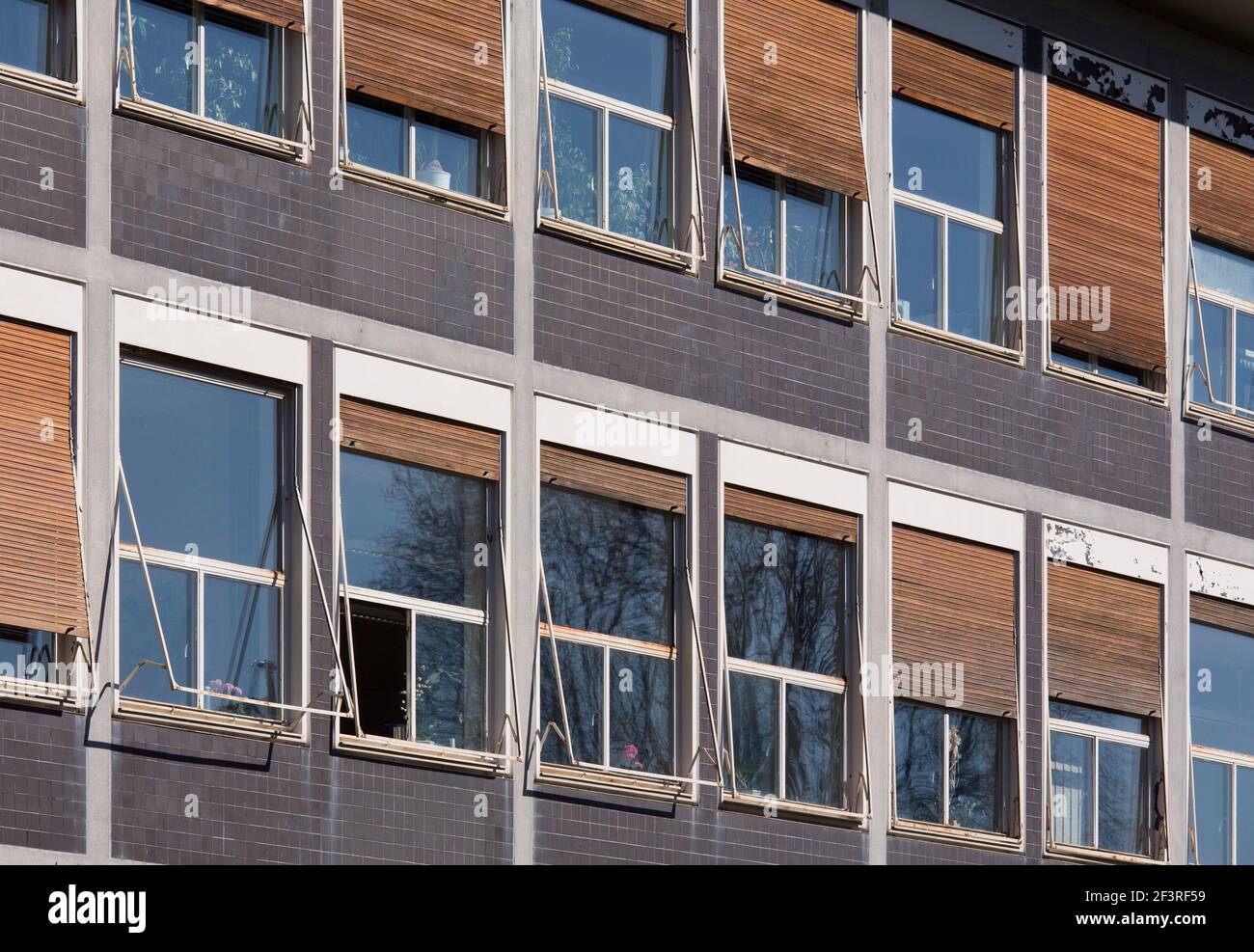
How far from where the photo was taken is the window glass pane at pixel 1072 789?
21562 mm

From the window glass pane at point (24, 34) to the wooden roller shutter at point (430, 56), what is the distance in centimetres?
199

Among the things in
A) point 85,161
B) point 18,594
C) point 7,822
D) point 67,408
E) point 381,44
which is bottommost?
point 7,822

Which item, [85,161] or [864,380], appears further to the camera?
[864,380]

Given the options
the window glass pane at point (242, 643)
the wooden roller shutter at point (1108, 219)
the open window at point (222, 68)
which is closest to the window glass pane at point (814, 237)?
the wooden roller shutter at point (1108, 219)

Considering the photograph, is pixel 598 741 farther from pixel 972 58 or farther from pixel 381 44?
pixel 972 58

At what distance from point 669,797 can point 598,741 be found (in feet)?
1.86

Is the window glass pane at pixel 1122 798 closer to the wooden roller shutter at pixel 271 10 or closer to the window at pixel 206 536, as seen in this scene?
the window at pixel 206 536

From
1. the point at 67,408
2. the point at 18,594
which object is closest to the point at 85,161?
the point at 67,408

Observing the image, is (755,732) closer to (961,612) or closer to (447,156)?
(961,612)

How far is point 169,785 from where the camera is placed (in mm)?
16172

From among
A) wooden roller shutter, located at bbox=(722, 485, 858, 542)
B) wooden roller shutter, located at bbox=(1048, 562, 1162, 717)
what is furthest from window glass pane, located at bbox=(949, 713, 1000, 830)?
wooden roller shutter, located at bbox=(722, 485, 858, 542)

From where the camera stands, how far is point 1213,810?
74.7 ft

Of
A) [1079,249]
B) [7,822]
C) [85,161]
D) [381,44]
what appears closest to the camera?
[7,822]

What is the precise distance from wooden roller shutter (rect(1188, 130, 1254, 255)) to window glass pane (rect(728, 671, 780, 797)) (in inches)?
235
